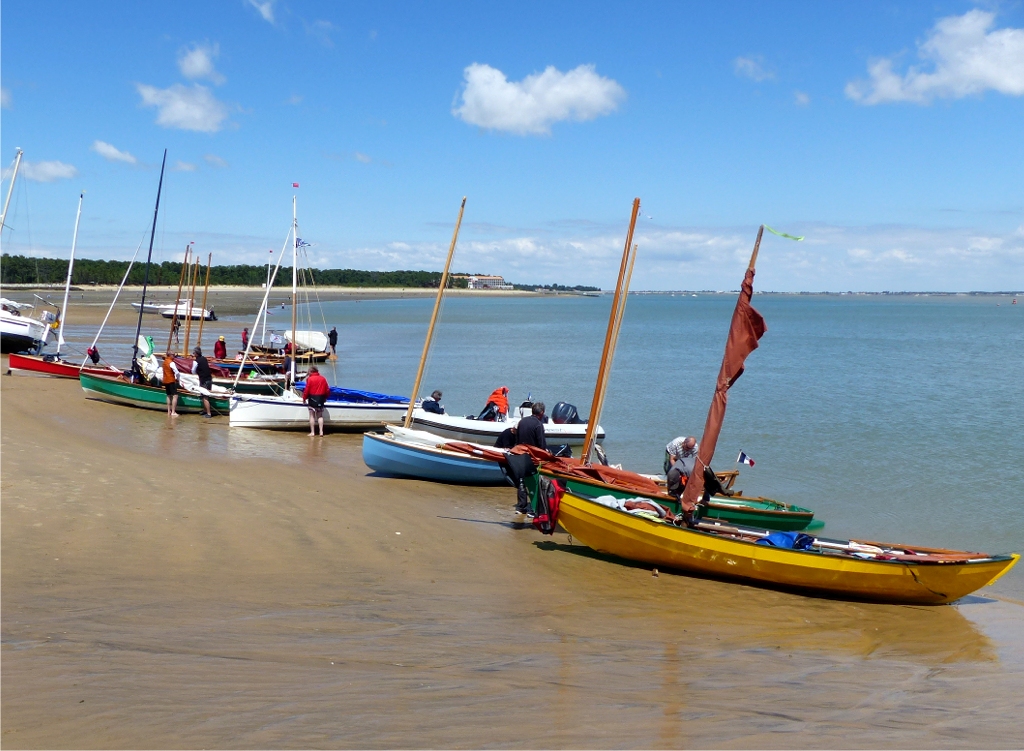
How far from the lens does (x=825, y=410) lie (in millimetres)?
31000

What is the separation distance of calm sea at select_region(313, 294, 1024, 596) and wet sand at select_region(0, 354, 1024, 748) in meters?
5.00

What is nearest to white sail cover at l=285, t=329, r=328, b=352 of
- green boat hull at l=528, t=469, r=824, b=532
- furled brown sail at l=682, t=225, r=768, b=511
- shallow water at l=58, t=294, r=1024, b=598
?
shallow water at l=58, t=294, r=1024, b=598

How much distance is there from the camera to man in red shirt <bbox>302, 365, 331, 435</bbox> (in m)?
21.4

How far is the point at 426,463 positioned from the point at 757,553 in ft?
24.4

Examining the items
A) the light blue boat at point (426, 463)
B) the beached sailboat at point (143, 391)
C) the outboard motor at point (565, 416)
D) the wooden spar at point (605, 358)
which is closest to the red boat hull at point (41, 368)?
the beached sailboat at point (143, 391)

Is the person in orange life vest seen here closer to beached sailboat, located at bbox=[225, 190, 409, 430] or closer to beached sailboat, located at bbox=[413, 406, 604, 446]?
beached sailboat, located at bbox=[413, 406, 604, 446]

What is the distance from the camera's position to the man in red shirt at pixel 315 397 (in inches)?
842

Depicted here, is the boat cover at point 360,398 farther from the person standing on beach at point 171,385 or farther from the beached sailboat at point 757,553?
the beached sailboat at point 757,553

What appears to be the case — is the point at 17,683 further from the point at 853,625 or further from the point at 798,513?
the point at 798,513

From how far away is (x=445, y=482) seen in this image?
1677 centimetres

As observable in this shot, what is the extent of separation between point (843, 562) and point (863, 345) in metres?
65.8

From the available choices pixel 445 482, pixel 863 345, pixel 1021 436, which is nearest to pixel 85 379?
pixel 445 482

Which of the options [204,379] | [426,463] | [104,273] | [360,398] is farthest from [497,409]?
[104,273]

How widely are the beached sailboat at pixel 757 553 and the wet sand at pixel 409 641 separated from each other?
0.25 meters
